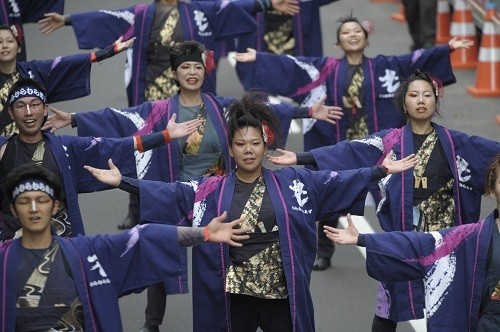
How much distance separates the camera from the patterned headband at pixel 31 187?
689cm

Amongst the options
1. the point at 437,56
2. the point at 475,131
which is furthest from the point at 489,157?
the point at 475,131

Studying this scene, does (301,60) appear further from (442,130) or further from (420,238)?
(420,238)

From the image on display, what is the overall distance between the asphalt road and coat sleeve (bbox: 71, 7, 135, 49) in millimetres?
1454

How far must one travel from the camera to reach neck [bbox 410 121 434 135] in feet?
28.7

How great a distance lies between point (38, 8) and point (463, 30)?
5640 mm

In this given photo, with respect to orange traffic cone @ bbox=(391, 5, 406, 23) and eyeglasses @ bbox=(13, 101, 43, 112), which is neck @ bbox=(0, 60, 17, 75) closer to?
eyeglasses @ bbox=(13, 101, 43, 112)

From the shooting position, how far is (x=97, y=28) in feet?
37.3

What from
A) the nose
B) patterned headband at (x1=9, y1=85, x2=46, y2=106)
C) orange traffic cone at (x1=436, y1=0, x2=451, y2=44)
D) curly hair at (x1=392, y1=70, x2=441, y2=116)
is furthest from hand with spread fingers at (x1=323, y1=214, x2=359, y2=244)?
orange traffic cone at (x1=436, y1=0, x2=451, y2=44)

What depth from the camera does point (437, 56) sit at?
10711mm

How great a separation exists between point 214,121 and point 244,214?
71.1 inches

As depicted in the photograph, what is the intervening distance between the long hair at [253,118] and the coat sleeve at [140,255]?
0.89m

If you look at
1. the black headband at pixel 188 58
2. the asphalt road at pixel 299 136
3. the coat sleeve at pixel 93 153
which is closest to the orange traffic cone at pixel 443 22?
the asphalt road at pixel 299 136

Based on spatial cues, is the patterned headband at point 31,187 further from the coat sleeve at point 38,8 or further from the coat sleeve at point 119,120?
the coat sleeve at point 38,8

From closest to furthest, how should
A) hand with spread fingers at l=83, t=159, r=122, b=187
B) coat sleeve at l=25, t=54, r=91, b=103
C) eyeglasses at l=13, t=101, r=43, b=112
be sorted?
hand with spread fingers at l=83, t=159, r=122, b=187 → eyeglasses at l=13, t=101, r=43, b=112 → coat sleeve at l=25, t=54, r=91, b=103
